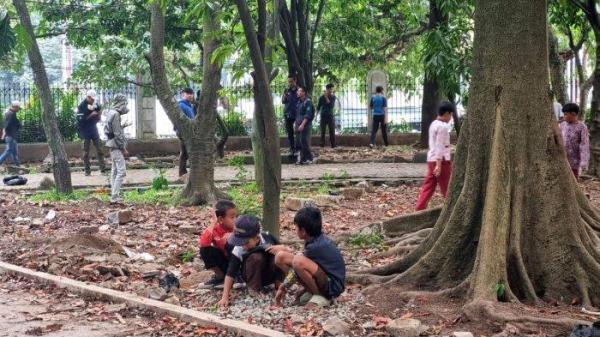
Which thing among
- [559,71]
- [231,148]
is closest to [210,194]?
[559,71]

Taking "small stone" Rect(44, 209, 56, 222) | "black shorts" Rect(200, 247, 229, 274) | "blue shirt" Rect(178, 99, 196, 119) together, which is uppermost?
"blue shirt" Rect(178, 99, 196, 119)

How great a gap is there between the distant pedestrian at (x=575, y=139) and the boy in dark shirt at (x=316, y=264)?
630cm

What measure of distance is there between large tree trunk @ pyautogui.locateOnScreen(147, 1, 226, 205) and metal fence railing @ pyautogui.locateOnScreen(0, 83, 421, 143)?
9691 millimetres

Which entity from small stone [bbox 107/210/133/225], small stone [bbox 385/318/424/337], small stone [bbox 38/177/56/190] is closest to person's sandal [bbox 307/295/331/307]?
small stone [bbox 385/318/424/337]

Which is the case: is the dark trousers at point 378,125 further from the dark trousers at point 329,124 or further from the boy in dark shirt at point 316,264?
the boy in dark shirt at point 316,264

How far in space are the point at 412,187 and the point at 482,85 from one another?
9.50 metres

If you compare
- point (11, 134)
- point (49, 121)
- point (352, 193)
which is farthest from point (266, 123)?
point (11, 134)

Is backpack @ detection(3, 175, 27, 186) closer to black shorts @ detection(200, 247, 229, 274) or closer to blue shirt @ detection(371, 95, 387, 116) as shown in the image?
blue shirt @ detection(371, 95, 387, 116)

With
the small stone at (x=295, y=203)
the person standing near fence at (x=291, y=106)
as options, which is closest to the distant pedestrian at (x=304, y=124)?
the person standing near fence at (x=291, y=106)

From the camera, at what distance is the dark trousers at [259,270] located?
8.30m

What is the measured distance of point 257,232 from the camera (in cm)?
822

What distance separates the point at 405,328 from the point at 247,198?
8.42 meters

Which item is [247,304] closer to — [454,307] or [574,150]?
[454,307]

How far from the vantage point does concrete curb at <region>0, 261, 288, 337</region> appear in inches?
281
